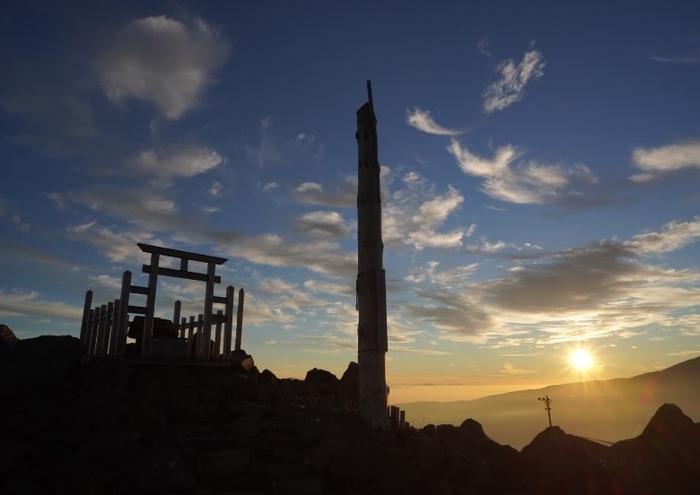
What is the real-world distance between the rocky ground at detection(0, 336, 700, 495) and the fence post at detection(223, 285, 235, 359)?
750 mm

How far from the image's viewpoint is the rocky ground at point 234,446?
9.70m

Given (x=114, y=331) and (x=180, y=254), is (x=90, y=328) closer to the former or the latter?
(x=114, y=331)

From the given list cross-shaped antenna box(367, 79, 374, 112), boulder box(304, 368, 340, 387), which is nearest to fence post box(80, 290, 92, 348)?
boulder box(304, 368, 340, 387)

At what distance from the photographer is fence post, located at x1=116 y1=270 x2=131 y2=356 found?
555 inches

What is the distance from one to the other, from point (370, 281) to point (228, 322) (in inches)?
227

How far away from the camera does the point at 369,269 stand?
477 inches

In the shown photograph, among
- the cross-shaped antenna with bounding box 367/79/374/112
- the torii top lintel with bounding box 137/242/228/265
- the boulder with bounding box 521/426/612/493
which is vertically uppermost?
the cross-shaped antenna with bounding box 367/79/374/112

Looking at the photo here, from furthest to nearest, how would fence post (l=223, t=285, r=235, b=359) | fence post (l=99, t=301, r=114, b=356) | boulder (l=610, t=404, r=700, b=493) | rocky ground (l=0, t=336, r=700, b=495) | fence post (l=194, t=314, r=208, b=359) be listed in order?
fence post (l=223, t=285, r=235, b=359) → fence post (l=194, t=314, r=208, b=359) → fence post (l=99, t=301, r=114, b=356) → boulder (l=610, t=404, r=700, b=493) → rocky ground (l=0, t=336, r=700, b=495)

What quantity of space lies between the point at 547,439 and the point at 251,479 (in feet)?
27.0

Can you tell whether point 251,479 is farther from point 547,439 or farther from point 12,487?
point 547,439

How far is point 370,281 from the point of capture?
12.1 metres

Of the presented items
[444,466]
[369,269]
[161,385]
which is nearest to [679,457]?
[444,466]

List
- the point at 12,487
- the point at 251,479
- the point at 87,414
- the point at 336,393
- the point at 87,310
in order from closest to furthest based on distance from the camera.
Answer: the point at 12,487 < the point at 251,479 < the point at 87,414 < the point at 87,310 < the point at 336,393

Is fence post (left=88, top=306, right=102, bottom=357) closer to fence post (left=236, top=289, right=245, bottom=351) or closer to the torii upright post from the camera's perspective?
fence post (left=236, top=289, right=245, bottom=351)
